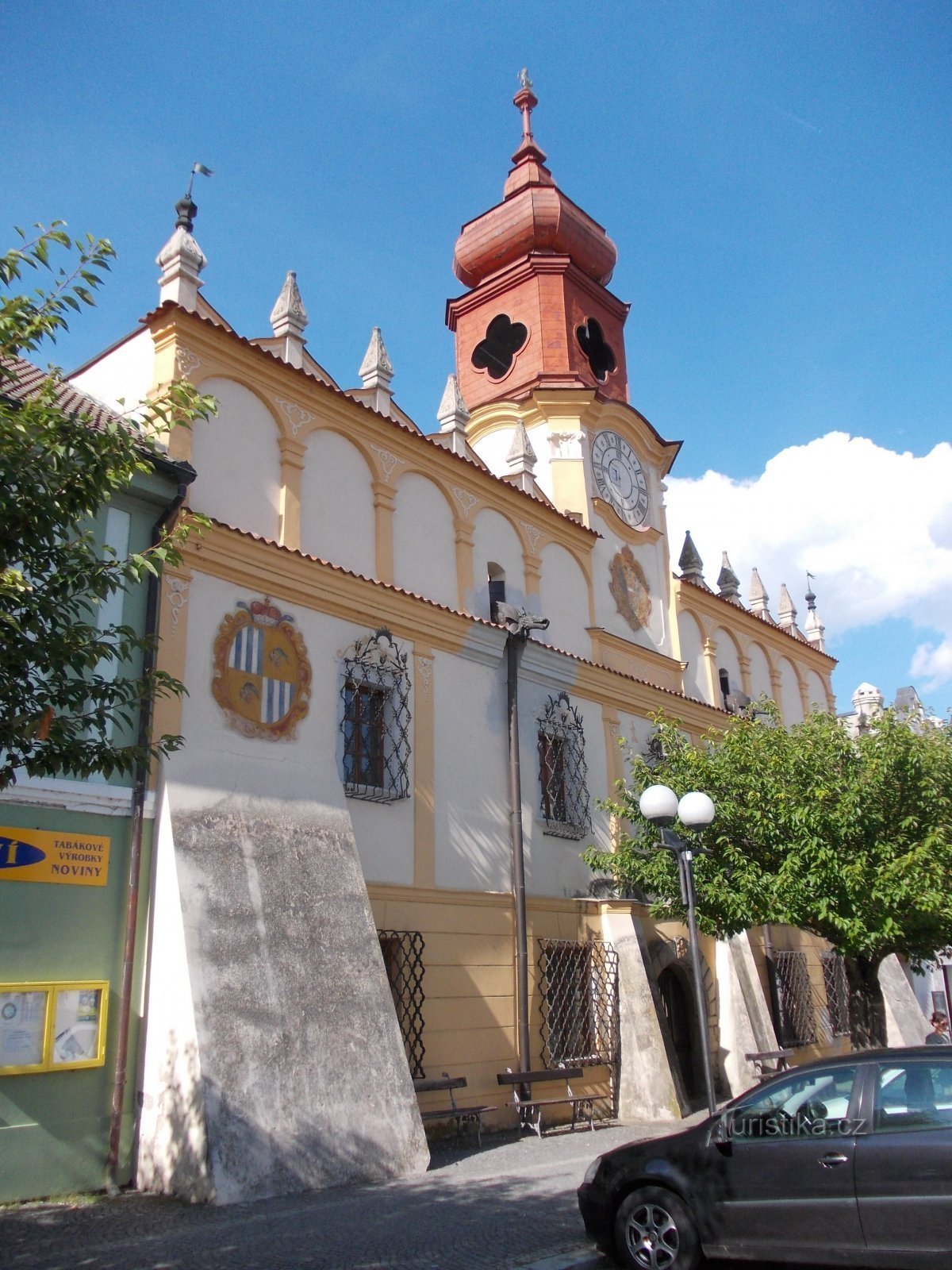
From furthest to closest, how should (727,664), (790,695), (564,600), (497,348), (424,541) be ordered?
(790,695) → (727,664) → (497,348) → (564,600) → (424,541)

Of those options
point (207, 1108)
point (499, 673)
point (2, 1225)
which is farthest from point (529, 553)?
point (2, 1225)

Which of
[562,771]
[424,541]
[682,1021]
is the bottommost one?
[682,1021]

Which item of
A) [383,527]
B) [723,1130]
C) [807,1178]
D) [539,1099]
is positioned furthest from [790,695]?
[807,1178]

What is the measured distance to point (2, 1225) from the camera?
8148mm

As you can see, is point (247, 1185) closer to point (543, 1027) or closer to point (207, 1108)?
point (207, 1108)

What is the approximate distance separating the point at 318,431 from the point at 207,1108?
8.80 m

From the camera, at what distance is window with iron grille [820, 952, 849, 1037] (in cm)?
2220

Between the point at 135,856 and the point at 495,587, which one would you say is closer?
the point at 135,856

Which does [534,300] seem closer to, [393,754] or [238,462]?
[238,462]

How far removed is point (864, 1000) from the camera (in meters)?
13.9

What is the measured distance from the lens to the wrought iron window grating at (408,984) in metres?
12.5

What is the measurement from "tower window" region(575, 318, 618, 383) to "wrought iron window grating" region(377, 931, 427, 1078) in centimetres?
1378

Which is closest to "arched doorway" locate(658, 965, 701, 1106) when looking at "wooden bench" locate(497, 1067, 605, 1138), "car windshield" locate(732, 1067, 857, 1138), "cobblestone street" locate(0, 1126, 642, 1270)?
"wooden bench" locate(497, 1067, 605, 1138)

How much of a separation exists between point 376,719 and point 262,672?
6.33 ft
